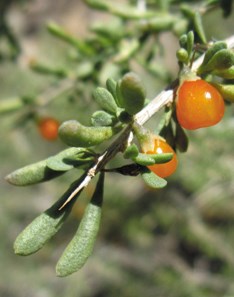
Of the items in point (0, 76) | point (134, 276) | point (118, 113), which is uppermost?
point (118, 113)

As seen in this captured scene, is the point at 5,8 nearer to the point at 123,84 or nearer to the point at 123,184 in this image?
the point at 123,84

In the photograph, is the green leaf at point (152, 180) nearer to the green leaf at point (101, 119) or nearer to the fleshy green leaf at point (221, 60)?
the green leaf at point (101, 119)

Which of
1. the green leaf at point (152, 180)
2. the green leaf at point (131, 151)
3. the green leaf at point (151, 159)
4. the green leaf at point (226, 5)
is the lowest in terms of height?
the green leaf at point (226, 5)

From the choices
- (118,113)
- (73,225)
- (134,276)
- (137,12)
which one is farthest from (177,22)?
(73,225)

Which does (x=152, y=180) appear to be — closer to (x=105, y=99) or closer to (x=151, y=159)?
(x=151, y=159)

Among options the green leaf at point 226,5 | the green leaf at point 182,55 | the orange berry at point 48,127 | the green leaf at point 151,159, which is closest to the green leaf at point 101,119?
the green leaf at point 151,159

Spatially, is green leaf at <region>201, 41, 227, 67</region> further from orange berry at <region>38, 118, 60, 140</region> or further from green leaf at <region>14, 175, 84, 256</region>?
orange berry at <region>38, 118, 60, 140</region>

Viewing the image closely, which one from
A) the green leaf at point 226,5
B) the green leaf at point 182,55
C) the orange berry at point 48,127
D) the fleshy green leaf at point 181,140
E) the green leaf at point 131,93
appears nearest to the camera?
the green leaf at point 131,93
